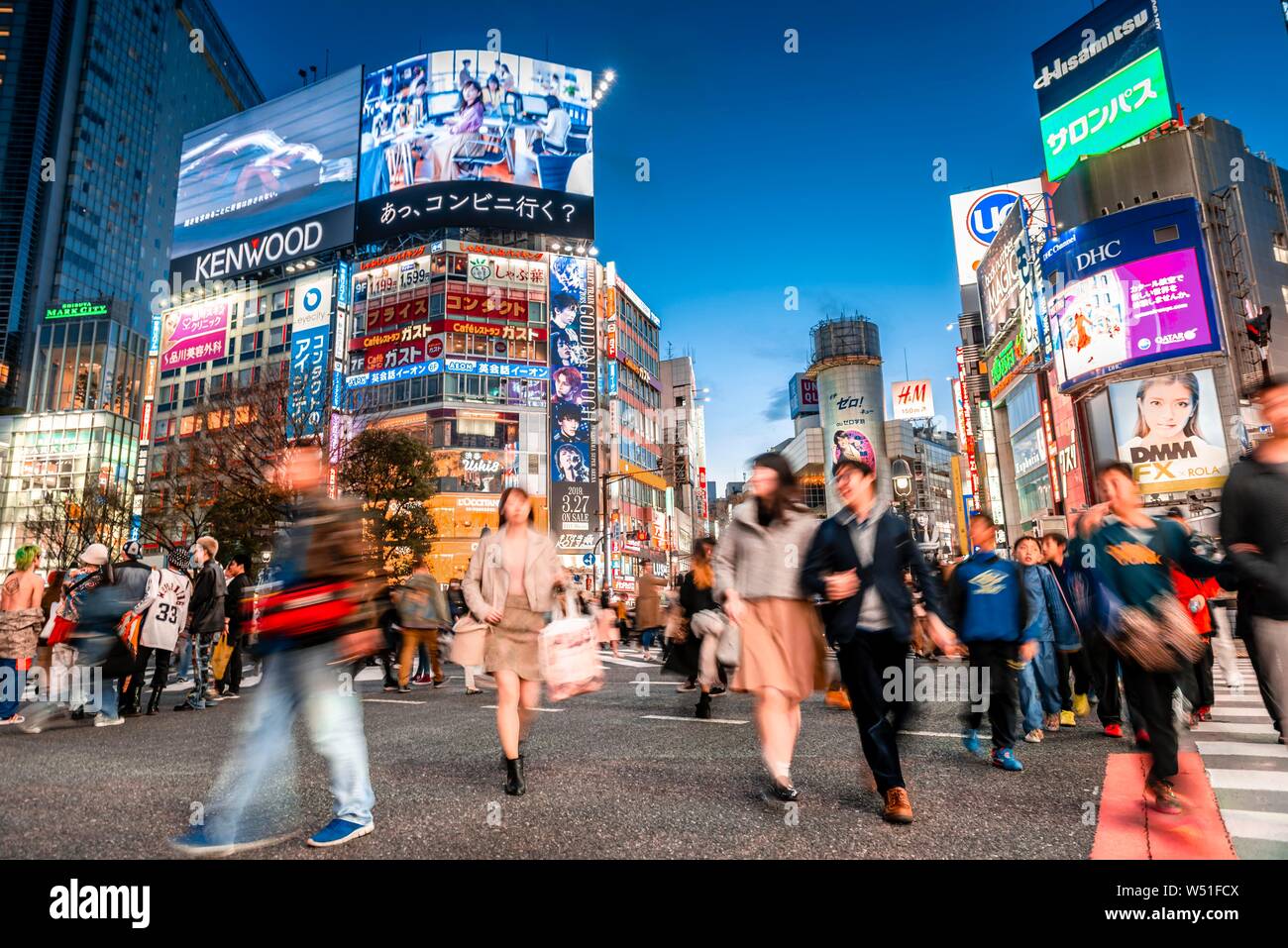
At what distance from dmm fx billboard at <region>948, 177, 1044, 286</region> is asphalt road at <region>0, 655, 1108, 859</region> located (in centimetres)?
5338

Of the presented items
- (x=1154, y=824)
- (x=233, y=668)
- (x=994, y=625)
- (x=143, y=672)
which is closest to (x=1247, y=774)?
(x=994, y=625)

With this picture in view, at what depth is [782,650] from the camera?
392 centimetres

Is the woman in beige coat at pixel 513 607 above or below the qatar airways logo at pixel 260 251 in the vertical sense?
below

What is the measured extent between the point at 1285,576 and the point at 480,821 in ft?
12.8

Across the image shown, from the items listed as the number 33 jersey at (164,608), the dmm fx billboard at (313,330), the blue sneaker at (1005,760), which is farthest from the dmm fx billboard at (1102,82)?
the dmm fx billboard at (313,330)

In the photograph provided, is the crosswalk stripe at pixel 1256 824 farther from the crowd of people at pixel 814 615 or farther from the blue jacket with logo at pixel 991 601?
the blue jacket with logo at pixel 991 601

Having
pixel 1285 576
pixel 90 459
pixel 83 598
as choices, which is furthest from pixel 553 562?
pixel 90 459

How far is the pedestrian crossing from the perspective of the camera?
333cm

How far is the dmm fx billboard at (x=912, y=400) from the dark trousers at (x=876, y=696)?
94.9 metres

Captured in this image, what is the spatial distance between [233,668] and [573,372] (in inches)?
1630

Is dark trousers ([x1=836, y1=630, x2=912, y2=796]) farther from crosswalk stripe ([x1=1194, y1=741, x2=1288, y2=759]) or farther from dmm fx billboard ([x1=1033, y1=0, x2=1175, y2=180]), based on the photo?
dmm fx billboard ([x1=1033, y1=0, x2=1175, y2=180])

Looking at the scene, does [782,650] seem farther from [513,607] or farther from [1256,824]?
[1256,824]

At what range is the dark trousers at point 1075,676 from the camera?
692cm

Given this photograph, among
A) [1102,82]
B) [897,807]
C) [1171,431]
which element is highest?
[1102,82]
